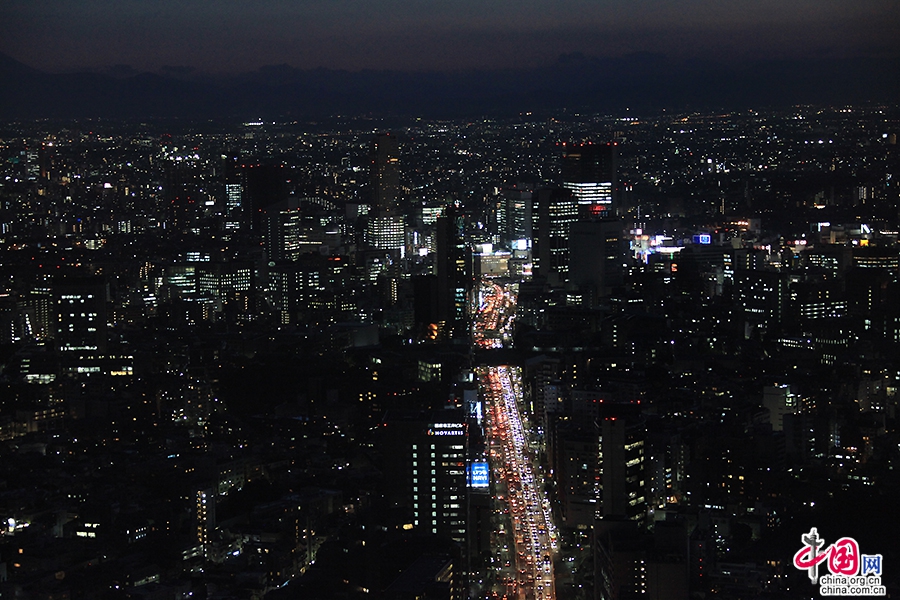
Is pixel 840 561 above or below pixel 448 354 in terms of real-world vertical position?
above

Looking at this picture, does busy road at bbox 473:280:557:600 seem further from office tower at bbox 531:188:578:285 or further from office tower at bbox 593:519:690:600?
office tower at bbox 531:188:578:285

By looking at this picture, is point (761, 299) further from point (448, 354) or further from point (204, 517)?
point (204, 517)

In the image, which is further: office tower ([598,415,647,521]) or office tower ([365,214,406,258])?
office tower ([365,214,406,258])

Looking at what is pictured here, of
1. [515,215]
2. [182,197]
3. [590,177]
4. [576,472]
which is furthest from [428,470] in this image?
[515,215]

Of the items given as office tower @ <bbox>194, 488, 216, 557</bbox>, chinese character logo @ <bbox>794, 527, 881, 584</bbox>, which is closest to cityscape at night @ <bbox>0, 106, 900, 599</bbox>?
office tower @ <bbox>194, 488, 216, 557</bbox>

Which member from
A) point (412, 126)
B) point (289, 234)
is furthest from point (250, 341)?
point (289, 234)

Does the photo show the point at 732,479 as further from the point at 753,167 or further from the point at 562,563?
the point at 753,167
